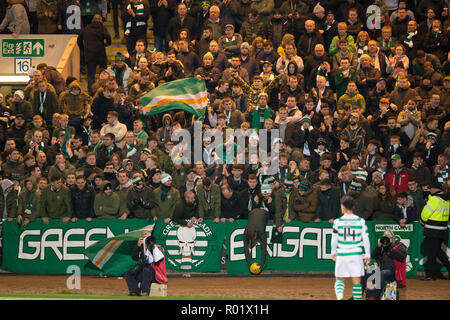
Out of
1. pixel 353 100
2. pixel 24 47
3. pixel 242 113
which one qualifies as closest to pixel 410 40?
pixel 353 100

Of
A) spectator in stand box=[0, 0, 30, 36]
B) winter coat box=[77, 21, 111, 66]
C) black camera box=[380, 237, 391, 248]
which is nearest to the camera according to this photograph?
black camera box=[380, 237, 391, 248]

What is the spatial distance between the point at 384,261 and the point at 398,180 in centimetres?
434

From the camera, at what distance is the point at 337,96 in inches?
869

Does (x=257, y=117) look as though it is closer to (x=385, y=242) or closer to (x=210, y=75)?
(x=210, y=75)

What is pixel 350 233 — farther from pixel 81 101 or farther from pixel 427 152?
pixel 81 101

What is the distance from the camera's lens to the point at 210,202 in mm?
18438

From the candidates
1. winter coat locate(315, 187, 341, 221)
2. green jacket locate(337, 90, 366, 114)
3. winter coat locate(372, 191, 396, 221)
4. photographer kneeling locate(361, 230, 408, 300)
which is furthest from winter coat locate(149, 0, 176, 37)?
photographer kneeling locate(361, 230, 408, 300)

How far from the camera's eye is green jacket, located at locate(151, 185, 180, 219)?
18469mm

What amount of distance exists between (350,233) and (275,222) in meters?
4.79

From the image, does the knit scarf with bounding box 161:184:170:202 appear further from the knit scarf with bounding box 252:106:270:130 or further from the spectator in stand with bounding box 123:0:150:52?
the spectator in stand with bounding box 123:0:150:52

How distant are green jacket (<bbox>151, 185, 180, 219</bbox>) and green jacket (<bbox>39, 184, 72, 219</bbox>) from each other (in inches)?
72.7

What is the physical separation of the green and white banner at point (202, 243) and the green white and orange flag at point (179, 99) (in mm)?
3352
